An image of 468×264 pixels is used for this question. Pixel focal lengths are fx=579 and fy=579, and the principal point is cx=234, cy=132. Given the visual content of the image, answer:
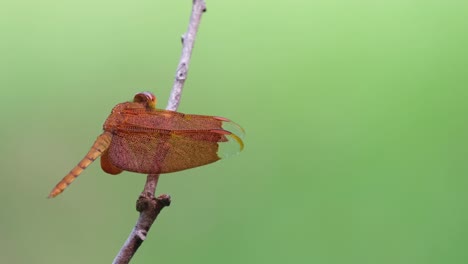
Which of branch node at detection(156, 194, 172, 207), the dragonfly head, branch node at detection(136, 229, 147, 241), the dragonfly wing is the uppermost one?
the dragonfly head

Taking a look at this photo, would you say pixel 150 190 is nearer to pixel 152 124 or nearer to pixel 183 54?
pixel 152 124

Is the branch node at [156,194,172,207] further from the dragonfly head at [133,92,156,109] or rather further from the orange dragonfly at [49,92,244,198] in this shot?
the dragonfly head at [133,92,156,109]

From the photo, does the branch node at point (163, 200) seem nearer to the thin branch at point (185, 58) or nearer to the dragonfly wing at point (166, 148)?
the dragonfly wing at point (166, 148)

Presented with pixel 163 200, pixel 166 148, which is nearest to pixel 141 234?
pixel 163 200

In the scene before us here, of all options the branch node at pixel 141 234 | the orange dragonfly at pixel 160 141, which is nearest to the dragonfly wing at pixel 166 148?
the orange dragonfly at pixel 160 141

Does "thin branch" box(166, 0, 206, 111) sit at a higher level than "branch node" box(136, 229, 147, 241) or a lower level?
higher

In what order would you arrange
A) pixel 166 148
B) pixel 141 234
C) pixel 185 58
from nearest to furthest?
1. pixel 141 234
2. pixel 166 148
3. pixel 185 58

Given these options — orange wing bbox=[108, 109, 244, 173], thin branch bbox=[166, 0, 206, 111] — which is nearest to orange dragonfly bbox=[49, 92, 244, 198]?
orange wing bbox=[108, 109, 244, 173]

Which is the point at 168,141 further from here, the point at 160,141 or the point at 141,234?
the point at 141,234
